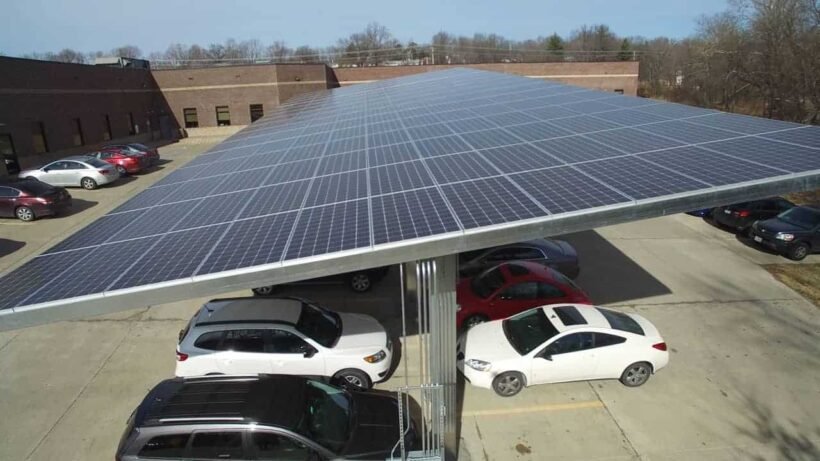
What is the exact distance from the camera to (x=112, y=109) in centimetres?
3625

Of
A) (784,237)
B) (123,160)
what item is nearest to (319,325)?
(784,237)

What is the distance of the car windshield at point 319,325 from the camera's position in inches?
324

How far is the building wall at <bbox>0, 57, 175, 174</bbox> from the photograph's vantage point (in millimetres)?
26766

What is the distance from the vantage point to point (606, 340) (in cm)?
803

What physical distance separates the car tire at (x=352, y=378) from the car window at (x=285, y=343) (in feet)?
2.59

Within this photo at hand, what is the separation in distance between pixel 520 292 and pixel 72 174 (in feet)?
79.6

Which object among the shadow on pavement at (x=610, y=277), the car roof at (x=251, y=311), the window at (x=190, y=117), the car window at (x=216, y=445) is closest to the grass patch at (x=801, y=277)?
the shadow on pavement at (x=610, y=277)

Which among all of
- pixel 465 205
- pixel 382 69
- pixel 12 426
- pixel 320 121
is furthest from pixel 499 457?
pixel 382 69

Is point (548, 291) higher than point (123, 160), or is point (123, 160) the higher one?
point (123, 160)

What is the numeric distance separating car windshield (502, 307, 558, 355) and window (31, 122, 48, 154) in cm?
3241

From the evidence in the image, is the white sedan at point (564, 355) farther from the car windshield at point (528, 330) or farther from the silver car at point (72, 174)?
the silver car at point (72, 174)

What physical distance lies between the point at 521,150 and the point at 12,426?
9.73m

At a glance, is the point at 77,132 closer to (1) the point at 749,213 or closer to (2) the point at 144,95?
(2) the point at 144,95

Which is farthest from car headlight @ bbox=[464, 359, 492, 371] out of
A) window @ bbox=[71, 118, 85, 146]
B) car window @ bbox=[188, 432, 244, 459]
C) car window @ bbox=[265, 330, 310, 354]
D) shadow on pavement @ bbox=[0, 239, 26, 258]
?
window @ bbox=[71, 118, 85, 146]
